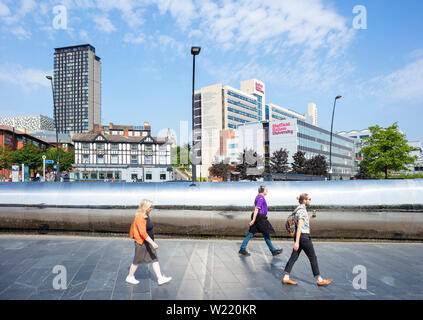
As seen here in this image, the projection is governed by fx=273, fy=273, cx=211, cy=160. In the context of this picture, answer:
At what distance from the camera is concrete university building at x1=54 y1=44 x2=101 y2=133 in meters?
182

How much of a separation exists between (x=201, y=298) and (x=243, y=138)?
80.8 meters

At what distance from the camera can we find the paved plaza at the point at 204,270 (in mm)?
4527

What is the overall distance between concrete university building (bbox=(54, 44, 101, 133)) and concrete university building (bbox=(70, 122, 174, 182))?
5594 inches

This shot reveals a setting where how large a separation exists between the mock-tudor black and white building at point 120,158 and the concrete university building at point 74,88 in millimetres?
142094

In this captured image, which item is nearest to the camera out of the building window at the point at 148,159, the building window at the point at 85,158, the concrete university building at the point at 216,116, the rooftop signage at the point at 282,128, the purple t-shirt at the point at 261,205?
the purple t-shirt at the point at 261,205

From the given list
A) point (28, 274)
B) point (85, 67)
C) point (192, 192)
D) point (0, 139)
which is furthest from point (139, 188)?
point (85, 67)

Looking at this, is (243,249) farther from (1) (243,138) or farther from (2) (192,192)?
(1) (243,138)

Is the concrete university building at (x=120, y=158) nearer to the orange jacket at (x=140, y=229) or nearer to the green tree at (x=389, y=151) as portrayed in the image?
the green tree at (x=389, y=151)

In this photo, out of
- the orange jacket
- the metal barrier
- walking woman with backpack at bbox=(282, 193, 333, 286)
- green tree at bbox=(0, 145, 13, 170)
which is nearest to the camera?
the orange jacket

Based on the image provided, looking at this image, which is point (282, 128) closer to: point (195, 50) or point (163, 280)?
point (195, 50)

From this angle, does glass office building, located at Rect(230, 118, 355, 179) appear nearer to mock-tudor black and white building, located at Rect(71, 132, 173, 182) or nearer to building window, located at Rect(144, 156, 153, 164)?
mock-tudor black and white building, located at Rect(71, 132, 173, 182)

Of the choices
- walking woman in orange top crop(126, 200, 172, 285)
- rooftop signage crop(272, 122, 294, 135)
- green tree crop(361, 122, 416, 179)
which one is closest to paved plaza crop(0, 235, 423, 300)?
walking woman in orange top crop(126, 200, 172, 285)

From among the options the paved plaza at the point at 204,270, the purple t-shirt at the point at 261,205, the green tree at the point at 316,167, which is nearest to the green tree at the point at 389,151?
the green tree at the point at 316,167

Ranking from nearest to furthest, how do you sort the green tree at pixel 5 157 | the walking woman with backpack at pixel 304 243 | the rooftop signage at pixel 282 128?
the walking woman with backpack at pixel 304 243, the green tree at pixel 5 157, the rooftop signage at pixel 282 128
